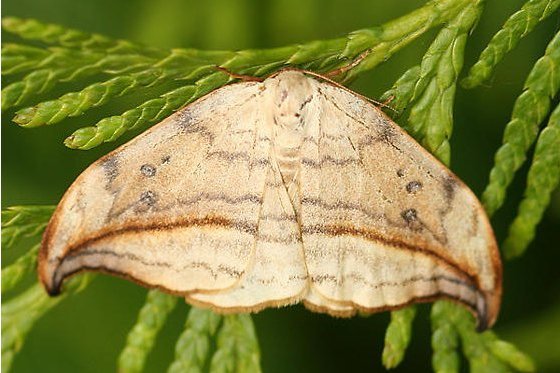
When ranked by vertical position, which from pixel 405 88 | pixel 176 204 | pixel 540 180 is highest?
pixel 405 88

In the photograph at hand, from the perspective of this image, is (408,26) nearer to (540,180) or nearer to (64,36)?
(540,180)

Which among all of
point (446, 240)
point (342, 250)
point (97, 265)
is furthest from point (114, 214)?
point (446, 240)

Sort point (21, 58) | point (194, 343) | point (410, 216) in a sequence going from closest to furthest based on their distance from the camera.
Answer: point (21, 58), point (410, 216), point (194, 343)

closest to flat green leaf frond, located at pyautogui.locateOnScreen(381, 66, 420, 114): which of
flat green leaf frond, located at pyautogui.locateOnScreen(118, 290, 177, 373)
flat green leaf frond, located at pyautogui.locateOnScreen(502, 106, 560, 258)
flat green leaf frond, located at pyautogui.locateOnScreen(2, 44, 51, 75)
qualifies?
flat green leaf frond, located at pyautogui.locateOnScreen(502, 106, 560, 258)

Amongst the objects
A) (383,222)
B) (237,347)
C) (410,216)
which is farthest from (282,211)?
(237,347)

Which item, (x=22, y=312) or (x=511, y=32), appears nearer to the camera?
(x=511, y=32)

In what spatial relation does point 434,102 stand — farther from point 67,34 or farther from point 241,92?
point 67,34
